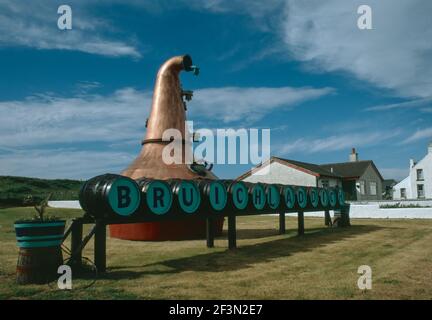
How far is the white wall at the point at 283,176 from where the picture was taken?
4047 centimetres

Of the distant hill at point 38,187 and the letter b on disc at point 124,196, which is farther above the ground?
the distant hill at point 38,187

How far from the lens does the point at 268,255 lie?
12875 millimetres

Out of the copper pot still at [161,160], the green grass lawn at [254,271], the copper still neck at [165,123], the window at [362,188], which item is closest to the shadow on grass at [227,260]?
the green grass lawn at [254,271]

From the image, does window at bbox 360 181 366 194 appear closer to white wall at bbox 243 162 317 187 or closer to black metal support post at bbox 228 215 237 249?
white wall at bbox 243 162 317 187

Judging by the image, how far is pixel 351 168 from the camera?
1945 inches

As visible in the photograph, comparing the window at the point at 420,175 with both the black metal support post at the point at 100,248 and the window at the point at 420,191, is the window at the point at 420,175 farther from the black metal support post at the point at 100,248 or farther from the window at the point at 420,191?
the black metal support post at the point at 100,248

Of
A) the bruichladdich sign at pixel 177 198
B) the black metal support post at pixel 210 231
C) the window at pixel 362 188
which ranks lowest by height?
the black metal support post at pixel 210 231

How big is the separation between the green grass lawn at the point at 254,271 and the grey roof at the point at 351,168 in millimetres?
31841

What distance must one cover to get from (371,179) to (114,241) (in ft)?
134

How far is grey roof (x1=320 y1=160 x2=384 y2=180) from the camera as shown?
47500mm

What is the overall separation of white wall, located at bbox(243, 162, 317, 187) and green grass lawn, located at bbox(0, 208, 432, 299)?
23717 mm

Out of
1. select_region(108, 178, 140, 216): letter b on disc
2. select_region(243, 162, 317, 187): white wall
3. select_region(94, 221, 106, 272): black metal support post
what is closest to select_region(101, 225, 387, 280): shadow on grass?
select_region(94, 221, 106, 272): black metal support post

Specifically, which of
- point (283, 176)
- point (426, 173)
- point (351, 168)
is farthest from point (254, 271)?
point (426, 173)

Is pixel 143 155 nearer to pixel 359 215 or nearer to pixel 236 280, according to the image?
pixel 236 280
